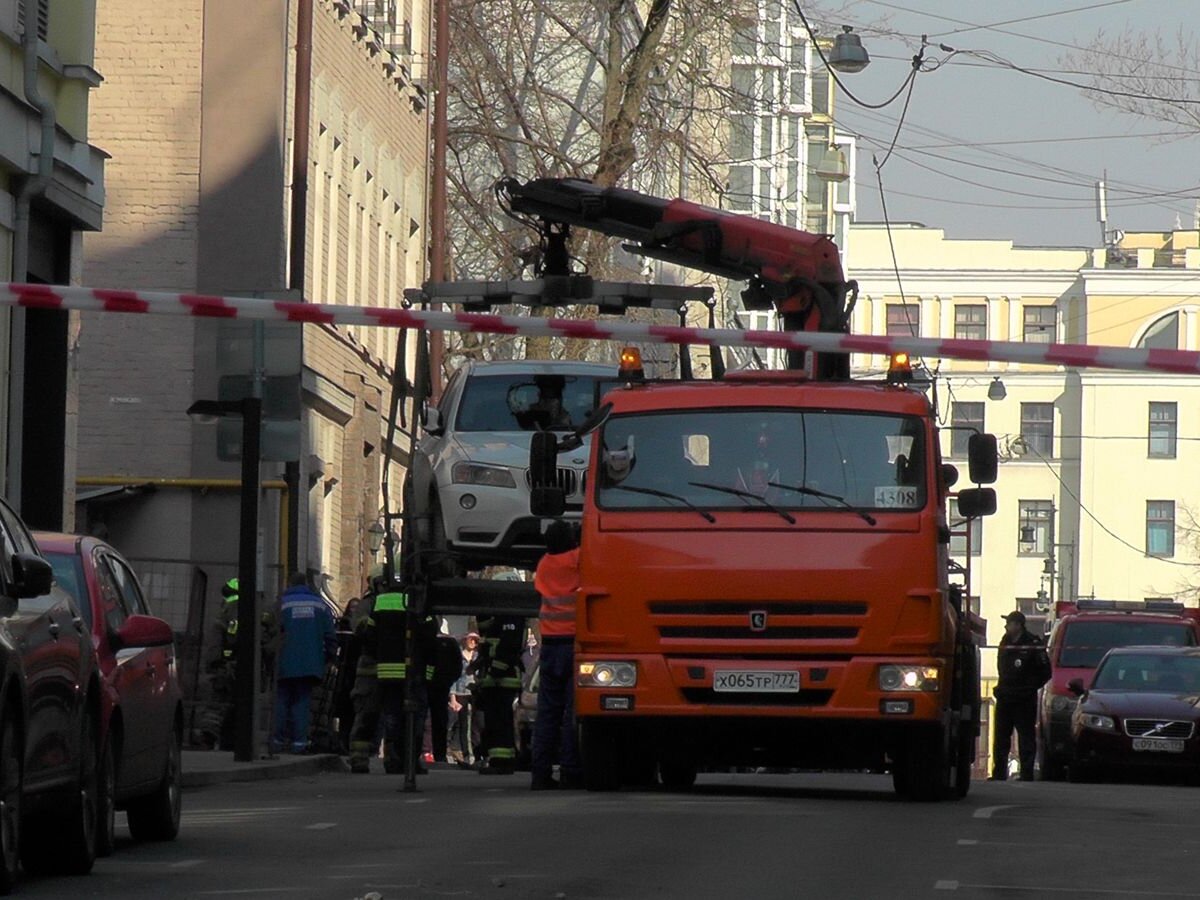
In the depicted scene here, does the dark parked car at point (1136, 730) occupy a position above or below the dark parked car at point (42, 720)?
below

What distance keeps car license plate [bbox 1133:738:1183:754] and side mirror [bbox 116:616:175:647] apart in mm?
15467

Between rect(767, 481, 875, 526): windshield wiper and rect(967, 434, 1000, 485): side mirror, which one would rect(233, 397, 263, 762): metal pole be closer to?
rect(767, 481, 875, 526): windshield wiper

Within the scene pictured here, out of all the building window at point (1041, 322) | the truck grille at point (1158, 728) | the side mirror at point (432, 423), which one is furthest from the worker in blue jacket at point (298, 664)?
the building window at point (1041, 322)

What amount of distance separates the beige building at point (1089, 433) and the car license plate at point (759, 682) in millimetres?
78272

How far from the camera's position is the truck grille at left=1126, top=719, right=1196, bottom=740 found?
27.0 meters

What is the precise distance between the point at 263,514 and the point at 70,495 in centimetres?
A: 631

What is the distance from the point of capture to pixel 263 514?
31.6 metres

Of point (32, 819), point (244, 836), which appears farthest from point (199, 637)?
point (32, 819)

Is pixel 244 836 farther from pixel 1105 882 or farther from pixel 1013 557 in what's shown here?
pixel 1013 557

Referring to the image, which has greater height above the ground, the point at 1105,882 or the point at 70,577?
the point at 70,577

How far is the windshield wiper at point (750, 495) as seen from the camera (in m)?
17.0

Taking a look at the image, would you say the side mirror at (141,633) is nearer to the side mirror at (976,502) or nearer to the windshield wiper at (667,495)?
the windshield wiper at (667,495)

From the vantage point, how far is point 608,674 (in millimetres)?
17047

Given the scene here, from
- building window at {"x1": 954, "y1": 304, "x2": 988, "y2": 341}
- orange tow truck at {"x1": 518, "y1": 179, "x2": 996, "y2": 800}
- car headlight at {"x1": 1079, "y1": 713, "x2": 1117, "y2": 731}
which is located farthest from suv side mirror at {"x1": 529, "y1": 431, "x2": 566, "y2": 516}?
building window at {"x1": 954, "y1": 304, "x2": 988, "y2": 341}
